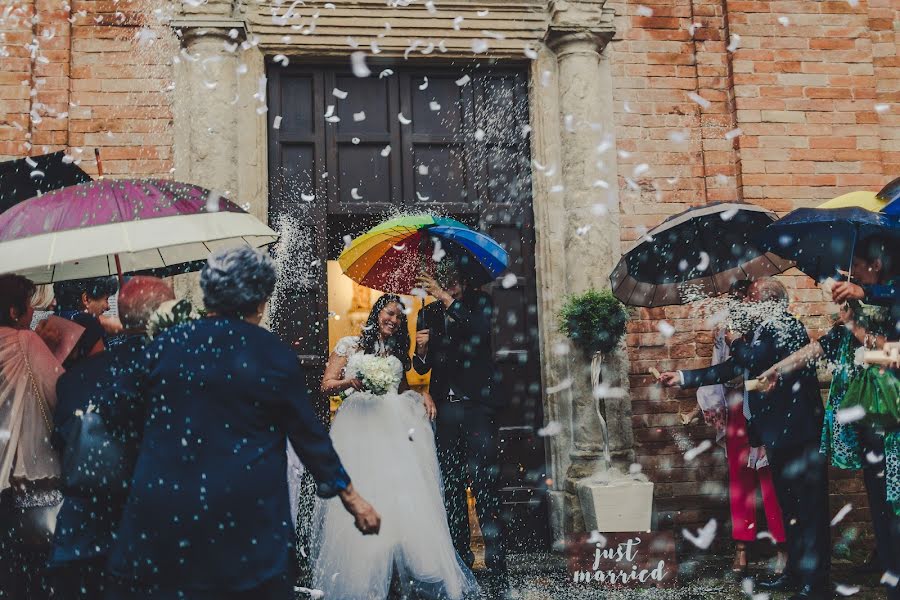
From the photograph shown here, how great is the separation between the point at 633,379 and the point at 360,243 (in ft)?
8.35

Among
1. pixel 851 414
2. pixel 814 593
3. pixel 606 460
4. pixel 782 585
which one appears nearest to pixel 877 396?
pixel 851 414

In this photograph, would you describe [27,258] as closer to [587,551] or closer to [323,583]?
[323,583]

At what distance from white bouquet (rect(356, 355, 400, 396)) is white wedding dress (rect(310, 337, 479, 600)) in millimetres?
66

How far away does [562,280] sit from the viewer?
20.9 feet

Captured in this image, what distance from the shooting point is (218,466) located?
2475mm

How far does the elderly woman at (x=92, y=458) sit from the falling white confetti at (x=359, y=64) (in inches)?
147

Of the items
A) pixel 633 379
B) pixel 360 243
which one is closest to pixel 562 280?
pixel 633 379

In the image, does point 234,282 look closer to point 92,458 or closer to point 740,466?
point 92,458

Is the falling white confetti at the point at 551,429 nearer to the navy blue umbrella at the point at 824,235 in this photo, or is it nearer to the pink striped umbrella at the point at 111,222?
the navy blue umbrella at the point at 824,235

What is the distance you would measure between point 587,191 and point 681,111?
1147 millimetres

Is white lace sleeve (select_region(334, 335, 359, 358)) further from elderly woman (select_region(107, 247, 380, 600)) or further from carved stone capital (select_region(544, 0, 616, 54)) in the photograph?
carved stone capital (select_region(544, 0, 616, 54))

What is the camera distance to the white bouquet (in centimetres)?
491

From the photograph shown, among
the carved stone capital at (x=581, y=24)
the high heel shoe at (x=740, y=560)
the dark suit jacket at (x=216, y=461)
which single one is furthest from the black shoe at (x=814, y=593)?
the carved stone capital at (x=581, y=24)

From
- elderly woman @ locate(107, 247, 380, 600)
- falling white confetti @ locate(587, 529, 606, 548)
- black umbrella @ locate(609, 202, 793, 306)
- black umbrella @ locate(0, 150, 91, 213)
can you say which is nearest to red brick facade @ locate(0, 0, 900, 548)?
black umbrella @ locate(609, 202, 793, 306)
